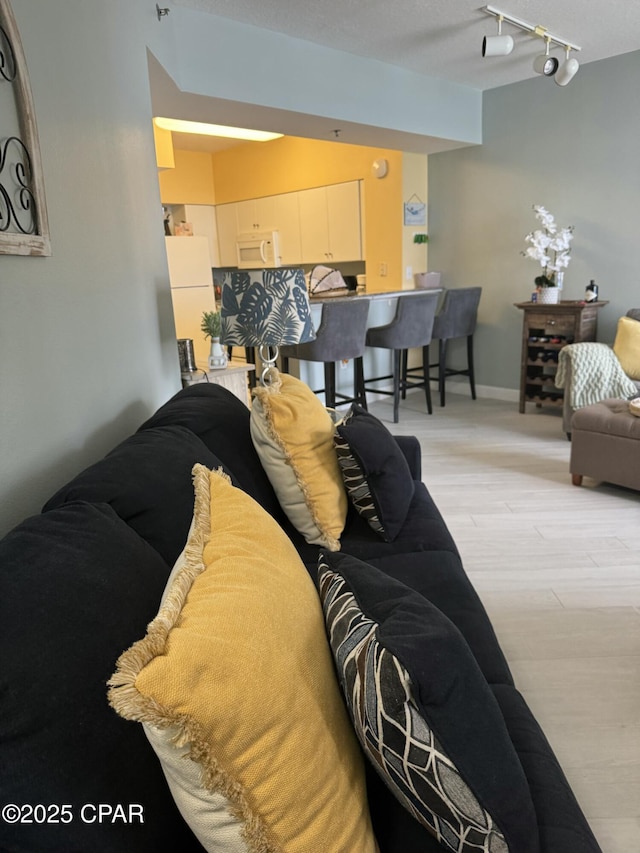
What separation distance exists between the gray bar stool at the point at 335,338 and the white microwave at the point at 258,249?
288cm

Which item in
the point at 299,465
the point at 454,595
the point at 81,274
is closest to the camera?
the point at 454,595

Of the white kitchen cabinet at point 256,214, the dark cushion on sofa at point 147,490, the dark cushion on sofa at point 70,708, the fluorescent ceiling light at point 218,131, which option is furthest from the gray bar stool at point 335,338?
the dark cushion on sofa at point 70,708

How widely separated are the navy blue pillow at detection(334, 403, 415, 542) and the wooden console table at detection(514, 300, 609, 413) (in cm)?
322

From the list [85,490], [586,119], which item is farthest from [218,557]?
[586,119]

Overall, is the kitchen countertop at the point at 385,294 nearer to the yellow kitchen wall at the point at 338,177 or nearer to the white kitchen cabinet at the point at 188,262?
the yellow kitchen wall at the point at 338,177

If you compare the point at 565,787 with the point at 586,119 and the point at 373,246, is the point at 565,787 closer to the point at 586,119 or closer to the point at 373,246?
the point at 586,119

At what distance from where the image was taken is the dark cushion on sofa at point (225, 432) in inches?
64.7

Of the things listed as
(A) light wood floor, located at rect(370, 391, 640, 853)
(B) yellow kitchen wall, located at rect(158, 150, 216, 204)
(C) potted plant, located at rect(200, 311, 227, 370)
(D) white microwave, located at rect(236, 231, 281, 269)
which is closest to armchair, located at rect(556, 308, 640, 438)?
(A) light wood floor, located at rect(370, 391, 640, 853)

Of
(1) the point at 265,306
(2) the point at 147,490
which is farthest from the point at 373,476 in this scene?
(1) the point at 265,306

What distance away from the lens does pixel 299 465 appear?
1.68 metres

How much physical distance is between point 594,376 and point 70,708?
3834 millimetres

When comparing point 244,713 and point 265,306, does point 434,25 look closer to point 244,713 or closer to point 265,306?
point 265,306

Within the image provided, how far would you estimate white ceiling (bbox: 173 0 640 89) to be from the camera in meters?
3.13

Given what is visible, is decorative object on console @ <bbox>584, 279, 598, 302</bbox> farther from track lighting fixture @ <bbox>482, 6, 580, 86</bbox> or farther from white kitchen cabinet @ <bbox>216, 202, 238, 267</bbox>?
white kitchen cabinet @ <bbox>216, 202, 238, 267</bbox>
